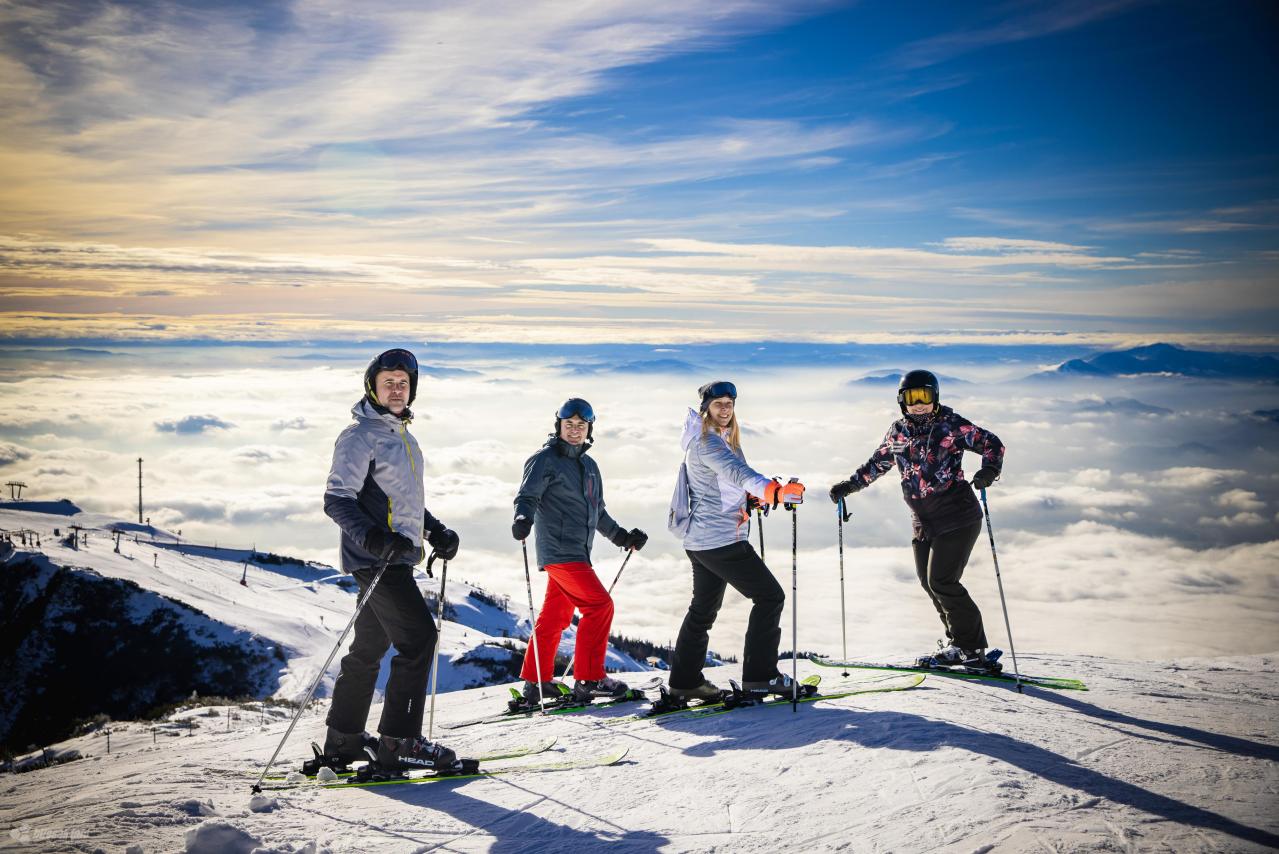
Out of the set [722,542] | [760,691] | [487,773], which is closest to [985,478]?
[722,542]

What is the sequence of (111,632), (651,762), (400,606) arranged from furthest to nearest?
(111,632), (651,762), (400,606)

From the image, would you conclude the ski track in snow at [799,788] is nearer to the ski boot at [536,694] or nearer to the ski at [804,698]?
the ski at [804,698]

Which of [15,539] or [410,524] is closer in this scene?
[410,524]

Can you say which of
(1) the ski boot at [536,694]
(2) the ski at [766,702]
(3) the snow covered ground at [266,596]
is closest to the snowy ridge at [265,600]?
(3) the snow covered ground at [266,596]

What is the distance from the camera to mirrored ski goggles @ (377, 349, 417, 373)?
6.14 metres

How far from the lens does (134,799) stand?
547 cm

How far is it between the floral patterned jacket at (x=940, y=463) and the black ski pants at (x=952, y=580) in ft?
0.33

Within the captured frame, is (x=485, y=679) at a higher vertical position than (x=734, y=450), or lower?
lower

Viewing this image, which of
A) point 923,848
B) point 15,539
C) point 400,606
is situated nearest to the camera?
point 923,848

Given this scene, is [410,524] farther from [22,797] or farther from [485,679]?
[485,679]

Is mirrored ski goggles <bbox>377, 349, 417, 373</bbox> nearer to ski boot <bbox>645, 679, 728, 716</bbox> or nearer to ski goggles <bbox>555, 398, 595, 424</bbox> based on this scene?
ski goggles <bbox>555, 398, 595, 424</bbox>

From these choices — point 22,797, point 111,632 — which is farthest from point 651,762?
point 111,632

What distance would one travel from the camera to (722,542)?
7.44 metres

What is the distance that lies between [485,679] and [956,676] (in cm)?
4655
